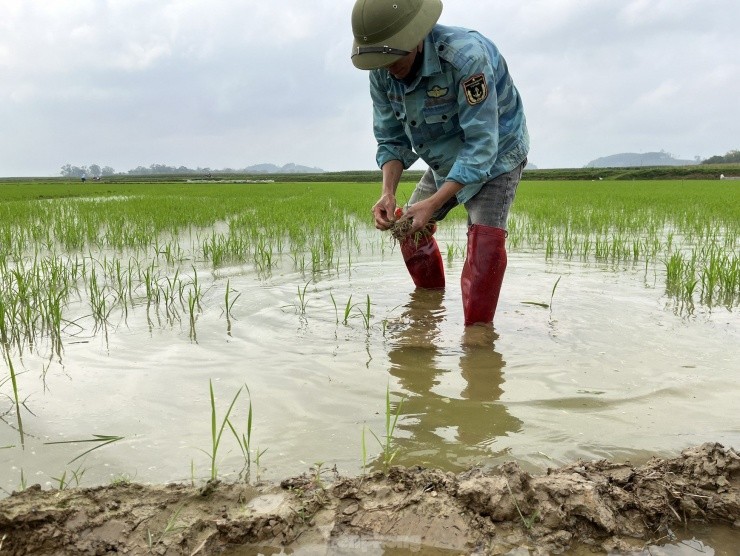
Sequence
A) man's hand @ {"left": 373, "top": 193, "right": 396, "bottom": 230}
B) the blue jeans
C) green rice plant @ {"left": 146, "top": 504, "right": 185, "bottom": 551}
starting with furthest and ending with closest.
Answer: man's hand @ {"left": 373, "top": 193, "right": 396, "bottom": 230} → the blue jeans → green rice plant @ {"left": 146, "top": 504, "right": 185, "bottom": 551}

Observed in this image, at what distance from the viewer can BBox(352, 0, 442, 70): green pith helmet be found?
2164 millimetres

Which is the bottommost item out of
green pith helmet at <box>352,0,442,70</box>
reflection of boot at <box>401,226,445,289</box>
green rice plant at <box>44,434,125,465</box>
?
green rice plant at <box>44,434,125,465</box>

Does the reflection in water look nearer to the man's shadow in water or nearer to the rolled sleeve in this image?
the man's shadow in water

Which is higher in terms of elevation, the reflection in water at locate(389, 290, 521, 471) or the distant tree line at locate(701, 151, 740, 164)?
the distant tree line at locate(701, 151, 740, 164)

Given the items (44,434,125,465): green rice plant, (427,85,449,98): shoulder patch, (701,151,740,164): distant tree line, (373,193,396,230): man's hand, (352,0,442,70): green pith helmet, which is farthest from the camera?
(701,151,740,164): distant tree line

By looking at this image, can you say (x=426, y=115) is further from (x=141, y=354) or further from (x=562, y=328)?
(x=141, y=354)

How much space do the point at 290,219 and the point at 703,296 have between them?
449cm

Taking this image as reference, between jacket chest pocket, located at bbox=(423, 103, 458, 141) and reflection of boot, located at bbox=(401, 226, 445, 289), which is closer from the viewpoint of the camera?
jacket chest pocket, located at bbox=(423, 103, 458, 141)

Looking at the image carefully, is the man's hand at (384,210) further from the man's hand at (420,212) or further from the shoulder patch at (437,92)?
the shoulder patch at (437,92)

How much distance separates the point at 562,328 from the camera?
103 inches

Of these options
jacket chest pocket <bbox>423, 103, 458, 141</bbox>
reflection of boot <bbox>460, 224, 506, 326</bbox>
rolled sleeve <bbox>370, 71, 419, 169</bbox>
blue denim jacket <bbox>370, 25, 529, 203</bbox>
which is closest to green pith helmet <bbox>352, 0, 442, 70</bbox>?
blue denim jacket <bbox>370, 25, 529, 203</bbox>

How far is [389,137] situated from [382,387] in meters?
1.42

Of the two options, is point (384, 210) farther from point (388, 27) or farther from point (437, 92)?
point (388, 27)

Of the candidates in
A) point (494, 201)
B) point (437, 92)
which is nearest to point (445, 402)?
point (494, 201)
